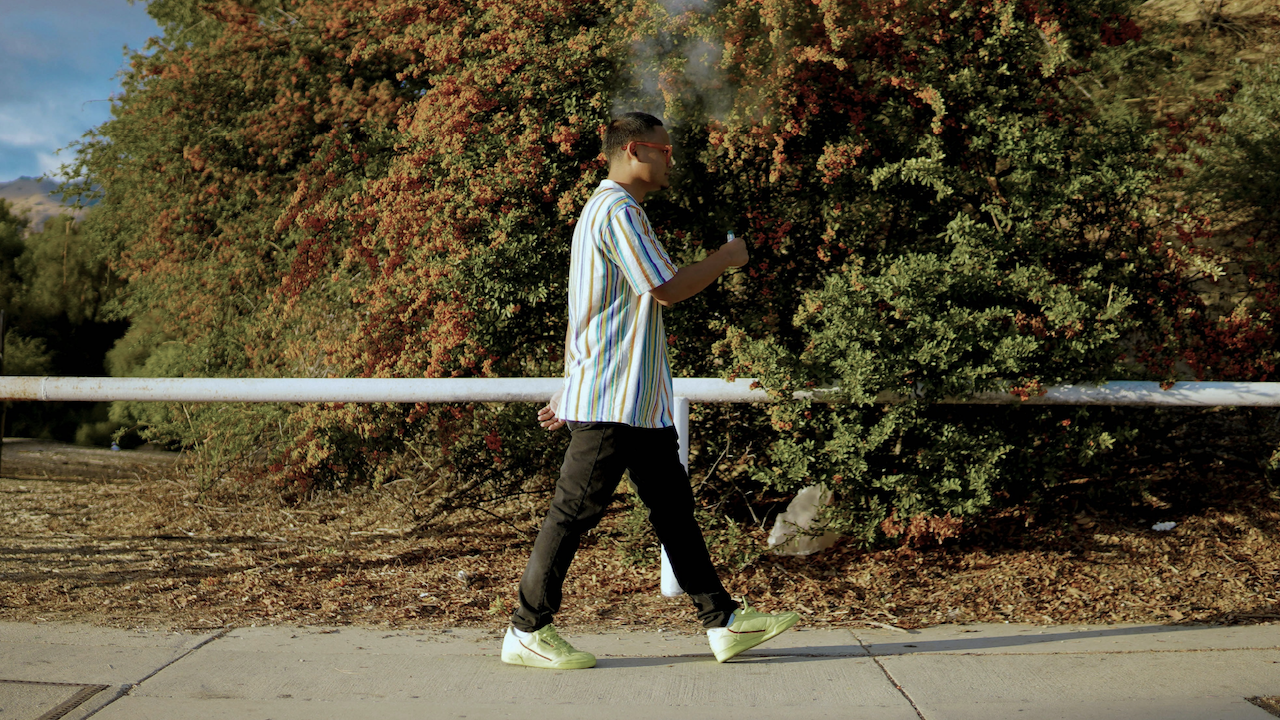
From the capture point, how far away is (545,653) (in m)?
3.43

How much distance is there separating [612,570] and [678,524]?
54.3 inches

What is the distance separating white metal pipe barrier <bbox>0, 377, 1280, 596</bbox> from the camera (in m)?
4.14

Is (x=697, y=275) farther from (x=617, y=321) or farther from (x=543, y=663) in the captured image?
(x=543, y=663)

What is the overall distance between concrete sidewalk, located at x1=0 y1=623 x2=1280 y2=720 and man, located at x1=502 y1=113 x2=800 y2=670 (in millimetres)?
159

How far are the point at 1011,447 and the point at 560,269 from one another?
2183 millimetres

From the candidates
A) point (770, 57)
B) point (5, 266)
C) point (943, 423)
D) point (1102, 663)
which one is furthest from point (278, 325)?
point (5, 266)

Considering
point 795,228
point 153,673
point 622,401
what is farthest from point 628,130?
point 153,673

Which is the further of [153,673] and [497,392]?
[497,392]

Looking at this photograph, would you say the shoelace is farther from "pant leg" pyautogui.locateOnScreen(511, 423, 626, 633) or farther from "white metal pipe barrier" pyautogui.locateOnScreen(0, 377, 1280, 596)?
"white metal pipe barrier" pyautogui.locateOnScreen(0, 377, 1280, 596)

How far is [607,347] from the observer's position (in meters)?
3.36

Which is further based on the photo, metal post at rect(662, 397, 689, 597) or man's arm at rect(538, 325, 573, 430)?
metal post at rect(662, 397, 689, 597)

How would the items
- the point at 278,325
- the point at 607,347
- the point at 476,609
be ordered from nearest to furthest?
the point at 607,347
the point at 476,609
the point at 278,325

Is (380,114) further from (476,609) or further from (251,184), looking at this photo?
(476,609)

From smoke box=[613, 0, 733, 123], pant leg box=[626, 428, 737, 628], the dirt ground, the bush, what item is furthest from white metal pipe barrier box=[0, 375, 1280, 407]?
smoke box=[613, 0, 733, 123]
